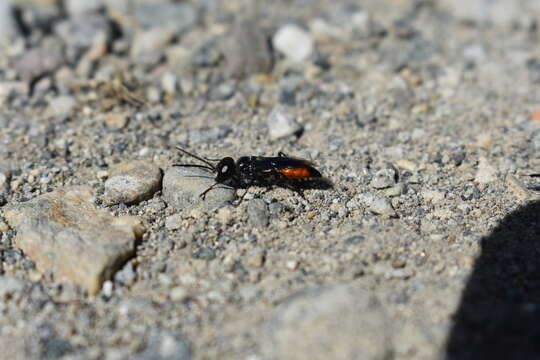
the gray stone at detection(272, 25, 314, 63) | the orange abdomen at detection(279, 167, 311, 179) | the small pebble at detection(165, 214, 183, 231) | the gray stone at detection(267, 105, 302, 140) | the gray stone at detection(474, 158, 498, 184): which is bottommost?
the gray stone at detection(474, 158, 498, 184)

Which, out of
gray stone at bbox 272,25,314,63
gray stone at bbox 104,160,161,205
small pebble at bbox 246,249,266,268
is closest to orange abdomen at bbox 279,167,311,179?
small pebble at bbox 246,249,266,268

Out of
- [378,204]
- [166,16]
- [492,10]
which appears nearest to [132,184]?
[378,204]

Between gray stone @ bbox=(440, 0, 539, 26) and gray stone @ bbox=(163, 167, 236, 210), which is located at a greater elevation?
gray stone @ bbox=(440, 0, 539, 26)

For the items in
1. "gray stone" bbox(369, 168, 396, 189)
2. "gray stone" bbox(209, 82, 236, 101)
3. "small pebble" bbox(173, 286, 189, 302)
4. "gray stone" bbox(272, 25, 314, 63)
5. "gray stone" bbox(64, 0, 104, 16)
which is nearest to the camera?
A: "small pebble" bbox(173, 286, 189, 302)

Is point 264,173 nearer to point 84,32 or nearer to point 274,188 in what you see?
point 274,188

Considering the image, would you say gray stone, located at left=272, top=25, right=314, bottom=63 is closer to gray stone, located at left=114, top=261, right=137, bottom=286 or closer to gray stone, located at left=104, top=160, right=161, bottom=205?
gray stone, located at left=104, top=160, right=161, bottom=205

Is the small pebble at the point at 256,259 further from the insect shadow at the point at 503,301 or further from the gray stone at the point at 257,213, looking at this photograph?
the insect shadow at the point at 503,301

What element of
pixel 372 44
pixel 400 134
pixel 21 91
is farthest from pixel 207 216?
pixel 372 44
